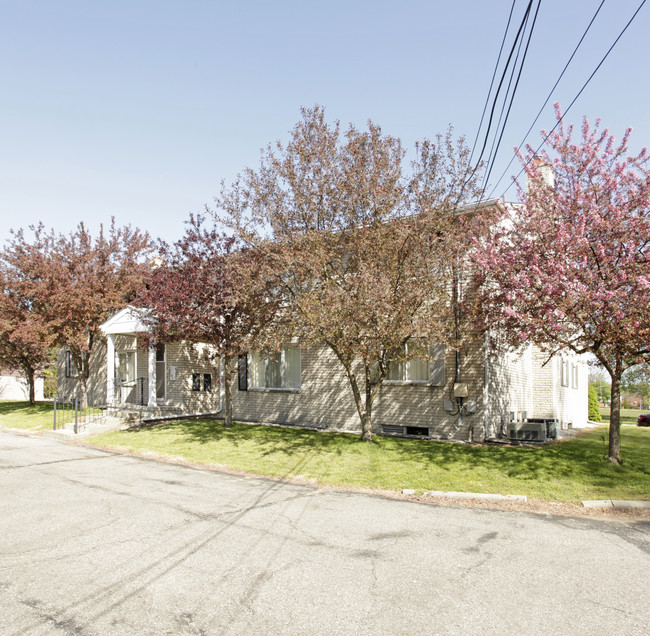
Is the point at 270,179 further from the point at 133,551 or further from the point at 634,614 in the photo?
the point at 634,614

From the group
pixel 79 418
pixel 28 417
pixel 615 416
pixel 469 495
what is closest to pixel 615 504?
pixel 469 495

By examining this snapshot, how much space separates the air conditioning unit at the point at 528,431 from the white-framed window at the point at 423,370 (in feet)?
7.40

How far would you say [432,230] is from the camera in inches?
428

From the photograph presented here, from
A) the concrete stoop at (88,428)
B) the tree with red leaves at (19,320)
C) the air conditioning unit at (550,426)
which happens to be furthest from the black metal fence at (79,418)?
the air conditioning unit at (550,426)

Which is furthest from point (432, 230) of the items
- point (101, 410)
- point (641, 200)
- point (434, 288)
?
point (101, 410)

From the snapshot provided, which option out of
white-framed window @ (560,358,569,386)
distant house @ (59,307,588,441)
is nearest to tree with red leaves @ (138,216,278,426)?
distant house @ (59,307,588,441)

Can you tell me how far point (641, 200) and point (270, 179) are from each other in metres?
7.55

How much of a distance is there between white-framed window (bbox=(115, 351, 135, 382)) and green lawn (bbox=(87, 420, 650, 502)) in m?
7.75

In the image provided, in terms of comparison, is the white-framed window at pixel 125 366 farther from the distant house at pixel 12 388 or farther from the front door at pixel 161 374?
the distant house at pixel 12 388

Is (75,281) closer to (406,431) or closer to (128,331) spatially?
(128,331)

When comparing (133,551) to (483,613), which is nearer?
(483,613)

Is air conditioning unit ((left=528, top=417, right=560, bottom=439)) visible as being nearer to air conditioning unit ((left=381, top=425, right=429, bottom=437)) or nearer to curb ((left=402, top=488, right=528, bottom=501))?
air conditioning unit ((left=381, top=425, right=429, bottom=437))

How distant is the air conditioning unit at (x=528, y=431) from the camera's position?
44.2 feet

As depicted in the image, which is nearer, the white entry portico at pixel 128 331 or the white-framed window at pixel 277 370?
the white-framed window at pixel 277 370
